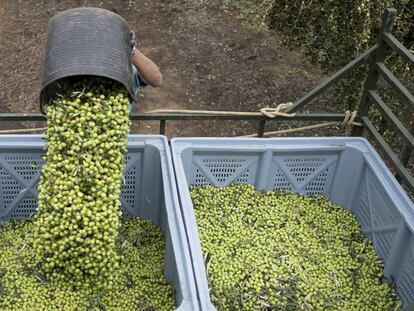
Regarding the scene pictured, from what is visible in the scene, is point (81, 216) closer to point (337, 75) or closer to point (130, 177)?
point (130, 177)

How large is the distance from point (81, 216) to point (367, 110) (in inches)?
77.8

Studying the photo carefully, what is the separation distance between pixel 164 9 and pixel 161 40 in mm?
931

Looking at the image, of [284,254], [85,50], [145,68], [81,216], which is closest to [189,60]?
[145,68]

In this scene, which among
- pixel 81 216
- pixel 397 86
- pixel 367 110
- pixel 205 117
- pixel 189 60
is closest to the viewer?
pixel 81 216

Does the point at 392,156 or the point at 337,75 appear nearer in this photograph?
the point at 392,156

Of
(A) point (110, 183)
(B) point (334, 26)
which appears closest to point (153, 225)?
(A) point (110, 183)

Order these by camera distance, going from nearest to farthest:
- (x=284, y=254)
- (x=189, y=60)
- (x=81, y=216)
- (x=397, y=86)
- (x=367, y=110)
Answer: (x=81, y=216), (x=284, y=254), (x=397, y=86), (x=367, y=110), (x=189, y=60)

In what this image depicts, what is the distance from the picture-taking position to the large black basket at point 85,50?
7.68 feet

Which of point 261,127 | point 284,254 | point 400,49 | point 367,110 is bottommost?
point 284,254

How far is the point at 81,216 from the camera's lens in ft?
7.69

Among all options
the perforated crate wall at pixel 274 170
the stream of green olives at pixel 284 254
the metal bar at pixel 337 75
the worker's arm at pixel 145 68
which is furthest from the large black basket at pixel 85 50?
the metal bar at pixel 337 75

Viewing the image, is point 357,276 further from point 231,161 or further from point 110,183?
point 110,183

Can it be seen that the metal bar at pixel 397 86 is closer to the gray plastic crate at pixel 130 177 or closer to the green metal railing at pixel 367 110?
the green metal railing at pixel 367 110

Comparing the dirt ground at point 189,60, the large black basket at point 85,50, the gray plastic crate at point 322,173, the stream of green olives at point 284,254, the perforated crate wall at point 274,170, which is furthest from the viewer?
the dirt ground at point 189,60
